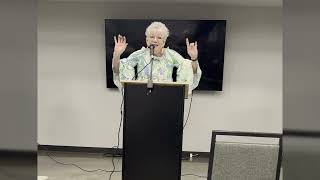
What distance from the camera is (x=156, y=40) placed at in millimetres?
4184

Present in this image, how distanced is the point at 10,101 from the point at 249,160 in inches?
74.5

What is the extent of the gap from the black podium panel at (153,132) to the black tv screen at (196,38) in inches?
65.9

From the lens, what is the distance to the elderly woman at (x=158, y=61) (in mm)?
4180

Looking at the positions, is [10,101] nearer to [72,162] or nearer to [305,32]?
[305,32]

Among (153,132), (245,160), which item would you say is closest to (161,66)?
(153,132)

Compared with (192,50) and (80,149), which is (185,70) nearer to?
(192,50)

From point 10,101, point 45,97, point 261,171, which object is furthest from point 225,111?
point 10,101

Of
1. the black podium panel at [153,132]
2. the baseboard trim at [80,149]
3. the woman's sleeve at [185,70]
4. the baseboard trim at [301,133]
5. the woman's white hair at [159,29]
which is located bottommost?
the baseboard trim at [80,149]

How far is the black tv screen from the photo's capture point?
4547mm

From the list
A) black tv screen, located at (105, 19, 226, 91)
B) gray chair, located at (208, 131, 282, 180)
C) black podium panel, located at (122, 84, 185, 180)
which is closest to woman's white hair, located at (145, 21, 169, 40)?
black tv screen, located at (105, 19, 226, 91)

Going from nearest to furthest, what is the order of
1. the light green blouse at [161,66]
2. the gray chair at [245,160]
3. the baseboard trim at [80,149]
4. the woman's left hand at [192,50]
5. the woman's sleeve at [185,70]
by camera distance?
the gray chair at [245,160] < the light green blouse at [161,66] < the woman's sleeve at [185,70] < the woman's left hand at [192,50] < the baseboard trim at [80,149]

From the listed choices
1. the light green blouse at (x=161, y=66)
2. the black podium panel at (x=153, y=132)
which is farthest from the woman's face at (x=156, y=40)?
the black podium panel at (x=153, y=132)

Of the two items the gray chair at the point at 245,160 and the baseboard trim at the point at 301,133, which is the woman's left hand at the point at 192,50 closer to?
the gray chair at the point at 245,160

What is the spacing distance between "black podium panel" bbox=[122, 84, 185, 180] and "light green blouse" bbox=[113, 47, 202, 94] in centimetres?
112
